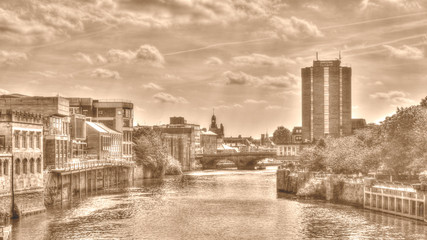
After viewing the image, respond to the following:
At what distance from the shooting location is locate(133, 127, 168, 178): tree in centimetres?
17300

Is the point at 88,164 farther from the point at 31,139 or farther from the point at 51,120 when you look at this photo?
the point at 31,139

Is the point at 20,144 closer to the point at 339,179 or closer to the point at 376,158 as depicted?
the point at 339,179

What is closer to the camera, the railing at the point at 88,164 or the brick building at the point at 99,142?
the railing at the point at 88,164

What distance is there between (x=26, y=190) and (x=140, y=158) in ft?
322

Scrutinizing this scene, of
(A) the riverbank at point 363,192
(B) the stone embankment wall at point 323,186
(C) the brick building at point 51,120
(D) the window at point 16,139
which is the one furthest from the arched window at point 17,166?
(B) the stone embankment wall at point 323,186

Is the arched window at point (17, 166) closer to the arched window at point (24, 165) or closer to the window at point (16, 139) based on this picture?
the arched window at point (24, 165)

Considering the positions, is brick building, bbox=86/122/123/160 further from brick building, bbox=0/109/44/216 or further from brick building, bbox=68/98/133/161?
brick building, bbox=0/109/44/216

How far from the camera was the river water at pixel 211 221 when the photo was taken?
67688 mm

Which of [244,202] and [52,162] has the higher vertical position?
[52,162]

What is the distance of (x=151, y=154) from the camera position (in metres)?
175

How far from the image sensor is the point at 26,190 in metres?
76.9

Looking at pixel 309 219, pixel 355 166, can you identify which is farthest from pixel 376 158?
pixel 309 219

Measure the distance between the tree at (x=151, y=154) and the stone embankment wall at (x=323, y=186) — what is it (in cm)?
5561

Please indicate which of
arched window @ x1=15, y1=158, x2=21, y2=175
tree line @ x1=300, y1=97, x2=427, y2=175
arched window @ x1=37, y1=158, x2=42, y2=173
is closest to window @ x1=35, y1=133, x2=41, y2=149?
arched window @ x1=37, y1=158, x2=42, y2=173
